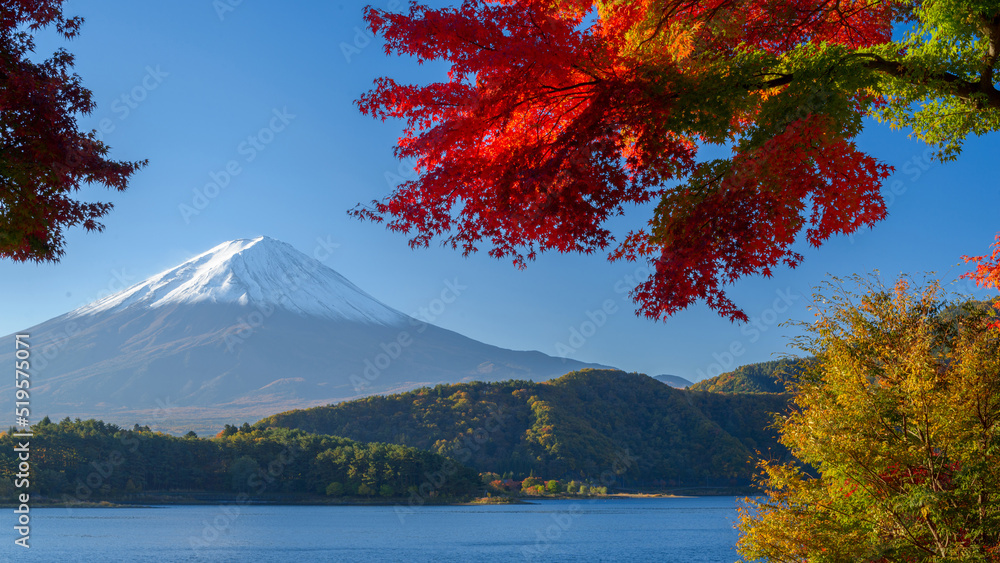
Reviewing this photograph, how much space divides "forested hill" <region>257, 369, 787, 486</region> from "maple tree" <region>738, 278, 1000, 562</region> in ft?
284

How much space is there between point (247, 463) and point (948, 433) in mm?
86749

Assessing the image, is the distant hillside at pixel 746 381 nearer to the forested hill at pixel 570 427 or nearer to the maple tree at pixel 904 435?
the forested hill at pixel 570 427

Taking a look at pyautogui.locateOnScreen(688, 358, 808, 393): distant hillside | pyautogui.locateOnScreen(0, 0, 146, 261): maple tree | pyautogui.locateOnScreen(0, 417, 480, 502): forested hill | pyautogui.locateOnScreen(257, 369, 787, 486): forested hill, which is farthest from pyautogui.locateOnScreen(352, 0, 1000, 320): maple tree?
pyautogui.locateOnScreen(688, 358, 808, 393): distant hillside

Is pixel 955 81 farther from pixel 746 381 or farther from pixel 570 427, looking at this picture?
pixel 746 381

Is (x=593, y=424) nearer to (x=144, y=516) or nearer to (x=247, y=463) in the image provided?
(x=247, y=463)

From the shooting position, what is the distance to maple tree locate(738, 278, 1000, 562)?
7.46m

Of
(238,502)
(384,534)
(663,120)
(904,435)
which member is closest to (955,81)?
(663,120)

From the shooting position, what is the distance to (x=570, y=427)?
9875cm

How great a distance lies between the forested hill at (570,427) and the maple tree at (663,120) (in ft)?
298

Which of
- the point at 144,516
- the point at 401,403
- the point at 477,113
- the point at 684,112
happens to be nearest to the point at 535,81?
the point at 477,113

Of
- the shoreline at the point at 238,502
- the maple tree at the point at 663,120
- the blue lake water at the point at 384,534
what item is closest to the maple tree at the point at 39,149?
the maple tree at the point at 663,120

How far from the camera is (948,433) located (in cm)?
763

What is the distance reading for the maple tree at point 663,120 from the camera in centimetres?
444

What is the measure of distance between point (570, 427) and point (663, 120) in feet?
317
